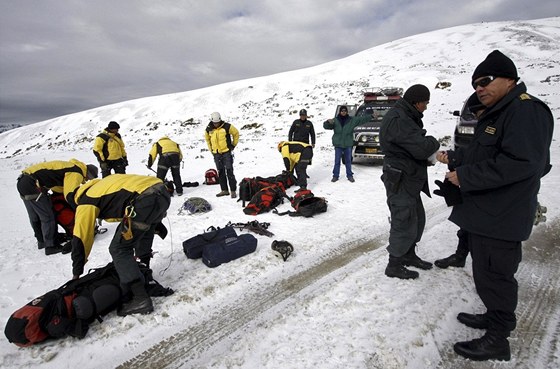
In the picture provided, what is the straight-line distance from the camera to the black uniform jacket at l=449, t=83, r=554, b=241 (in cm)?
183

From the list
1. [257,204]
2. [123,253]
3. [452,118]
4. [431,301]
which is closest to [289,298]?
[431,301]

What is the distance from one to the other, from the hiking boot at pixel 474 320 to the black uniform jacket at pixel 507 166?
3.17 ft

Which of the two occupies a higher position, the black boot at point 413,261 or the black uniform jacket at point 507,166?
the black uniform jacket at point 507,166

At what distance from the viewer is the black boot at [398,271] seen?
3.29 m

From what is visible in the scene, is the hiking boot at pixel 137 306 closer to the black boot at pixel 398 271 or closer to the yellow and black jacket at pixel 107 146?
the black boot at pixel 398 271

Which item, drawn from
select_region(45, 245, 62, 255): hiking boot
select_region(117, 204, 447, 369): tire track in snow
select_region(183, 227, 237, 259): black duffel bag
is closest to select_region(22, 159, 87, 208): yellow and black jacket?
select_region(45, 245, 62, 255): hiking boot

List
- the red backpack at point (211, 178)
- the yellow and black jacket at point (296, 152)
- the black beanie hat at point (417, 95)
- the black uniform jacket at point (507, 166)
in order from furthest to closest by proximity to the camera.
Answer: the red backpack at point (211, 178)
the yellow and black jacket at point (296, 152)
the black beanie hat at point (417, 95)
the black uniform jacket at point (507, 166)

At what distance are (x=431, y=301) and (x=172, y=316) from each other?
275 centimetres

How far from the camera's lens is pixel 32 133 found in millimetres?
53719

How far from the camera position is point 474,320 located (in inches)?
101

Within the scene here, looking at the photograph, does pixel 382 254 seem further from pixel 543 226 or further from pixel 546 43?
pixel 546 43

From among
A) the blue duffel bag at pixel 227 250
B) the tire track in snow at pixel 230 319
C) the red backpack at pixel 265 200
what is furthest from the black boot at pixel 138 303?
the red backpack at pixel 265 200

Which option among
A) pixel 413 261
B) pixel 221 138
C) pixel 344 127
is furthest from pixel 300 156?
pixel 413 261

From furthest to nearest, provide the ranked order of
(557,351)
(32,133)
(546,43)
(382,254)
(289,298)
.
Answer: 1. (32,133)
2. (546,43)
3. (382,254)
4. (289,298)
5. (557,351)
